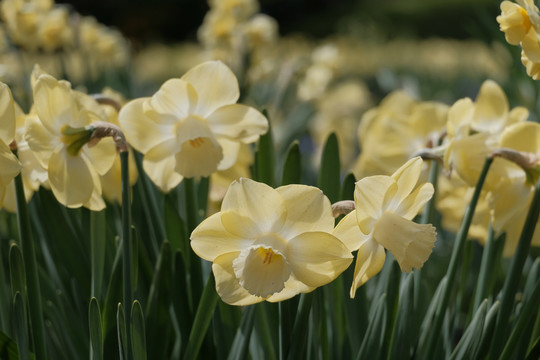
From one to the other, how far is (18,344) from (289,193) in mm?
466

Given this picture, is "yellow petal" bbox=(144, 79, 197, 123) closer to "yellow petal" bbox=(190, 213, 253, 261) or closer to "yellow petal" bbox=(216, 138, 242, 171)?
"yellow petal" bbox=(216, 138, 242, 171)

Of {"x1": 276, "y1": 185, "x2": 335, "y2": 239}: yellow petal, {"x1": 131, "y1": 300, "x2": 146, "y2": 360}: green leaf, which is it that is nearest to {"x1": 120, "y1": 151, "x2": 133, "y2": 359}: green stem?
{"x1": 131, "y1": 300, "x2": 146, "y2": 360}: green leaf

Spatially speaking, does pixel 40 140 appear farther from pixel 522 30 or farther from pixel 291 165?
pixel 522 30

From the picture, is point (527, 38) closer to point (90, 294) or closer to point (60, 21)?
point (90, 294)

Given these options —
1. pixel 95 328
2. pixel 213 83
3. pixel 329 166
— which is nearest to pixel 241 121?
pixel 213 83

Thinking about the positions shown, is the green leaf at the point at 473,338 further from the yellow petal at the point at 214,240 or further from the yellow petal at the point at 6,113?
the yellow petal at the point at 6,113

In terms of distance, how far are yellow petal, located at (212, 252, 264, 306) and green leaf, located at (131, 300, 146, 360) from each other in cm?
13

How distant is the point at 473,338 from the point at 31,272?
64cm

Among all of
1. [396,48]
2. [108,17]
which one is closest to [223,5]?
[396,48]

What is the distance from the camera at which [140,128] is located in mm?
1019

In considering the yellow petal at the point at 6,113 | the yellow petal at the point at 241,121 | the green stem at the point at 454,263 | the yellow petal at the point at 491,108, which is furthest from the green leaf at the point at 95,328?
the yellow petal at the point at 491,108

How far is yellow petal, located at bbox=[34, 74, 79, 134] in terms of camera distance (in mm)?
898

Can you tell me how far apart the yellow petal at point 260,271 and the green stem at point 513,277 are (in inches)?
15.3

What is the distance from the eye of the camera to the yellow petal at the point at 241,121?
102 centimetres
